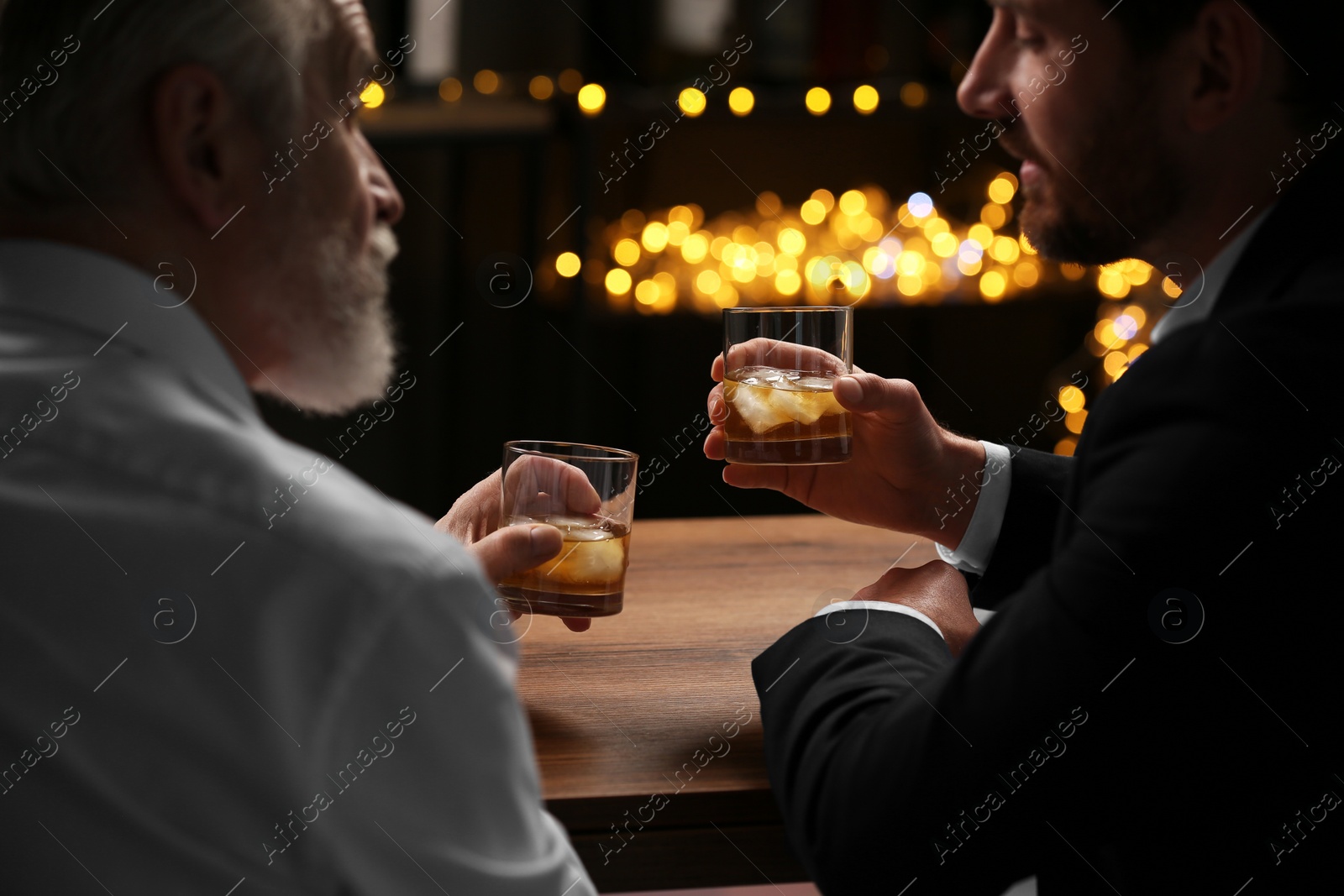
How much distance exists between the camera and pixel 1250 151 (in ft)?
3.23

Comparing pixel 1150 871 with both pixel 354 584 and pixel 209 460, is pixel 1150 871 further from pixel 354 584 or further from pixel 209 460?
pixel 209 460

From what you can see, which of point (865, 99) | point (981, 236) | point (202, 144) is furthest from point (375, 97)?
point (202, 144)

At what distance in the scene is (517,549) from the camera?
1.08 meters

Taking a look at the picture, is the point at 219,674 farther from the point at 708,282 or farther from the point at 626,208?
the point at 626,208

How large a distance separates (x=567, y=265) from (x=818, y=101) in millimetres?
812

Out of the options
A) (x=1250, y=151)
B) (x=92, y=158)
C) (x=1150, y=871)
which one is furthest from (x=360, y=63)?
(x=1150, y=871)

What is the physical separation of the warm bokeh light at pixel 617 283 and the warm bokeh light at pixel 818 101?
2.23 ft

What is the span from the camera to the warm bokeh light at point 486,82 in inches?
129

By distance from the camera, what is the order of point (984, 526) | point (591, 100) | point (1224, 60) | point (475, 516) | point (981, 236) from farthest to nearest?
1. point (981, 236)
2. point (591, 100)
3. point (984, 526)
4. point (475, 516)
5. point (1224, 60)

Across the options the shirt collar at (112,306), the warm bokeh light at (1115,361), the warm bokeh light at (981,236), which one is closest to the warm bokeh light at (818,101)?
the warm bokeh light at (981,236)

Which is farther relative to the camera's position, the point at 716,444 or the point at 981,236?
the point at 981,236

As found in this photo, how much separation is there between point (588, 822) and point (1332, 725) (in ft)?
1.86

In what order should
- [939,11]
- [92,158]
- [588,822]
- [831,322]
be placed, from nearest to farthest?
[92,158], [588,822], [831,322], [939,11]

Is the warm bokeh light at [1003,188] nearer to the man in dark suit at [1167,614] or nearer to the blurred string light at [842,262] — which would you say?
the blurred string light at [842,262]
